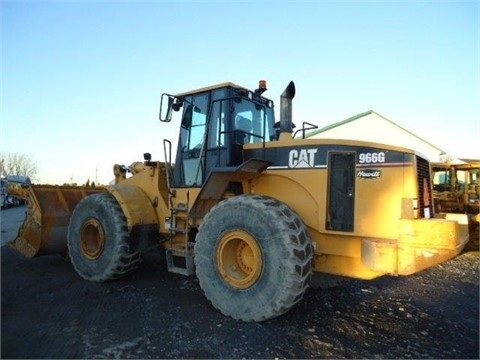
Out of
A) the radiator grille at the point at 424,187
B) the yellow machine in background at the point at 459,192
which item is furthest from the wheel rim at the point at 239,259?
the yellow machine in background at the point at 459,192

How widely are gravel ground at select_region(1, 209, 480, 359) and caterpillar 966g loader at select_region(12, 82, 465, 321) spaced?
0.38m

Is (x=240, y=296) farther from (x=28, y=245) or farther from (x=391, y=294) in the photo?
(x=28, y=245)

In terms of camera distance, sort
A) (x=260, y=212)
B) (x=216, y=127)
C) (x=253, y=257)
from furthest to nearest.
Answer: (x=216, y=127)
(x=253, y=257)
(x=260, y=212)

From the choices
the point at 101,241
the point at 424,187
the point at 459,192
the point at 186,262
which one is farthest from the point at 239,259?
the point at 459,192

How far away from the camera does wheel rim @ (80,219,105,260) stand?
20.6 feet

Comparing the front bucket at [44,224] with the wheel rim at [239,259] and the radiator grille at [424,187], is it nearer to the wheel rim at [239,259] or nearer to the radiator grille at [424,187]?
the wheel rim at [239,259]

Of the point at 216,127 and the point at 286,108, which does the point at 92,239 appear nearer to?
the point at 216,127

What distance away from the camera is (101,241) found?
628 cm

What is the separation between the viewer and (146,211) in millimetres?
6410

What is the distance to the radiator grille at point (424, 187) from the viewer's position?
4562mm

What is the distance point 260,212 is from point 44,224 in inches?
180

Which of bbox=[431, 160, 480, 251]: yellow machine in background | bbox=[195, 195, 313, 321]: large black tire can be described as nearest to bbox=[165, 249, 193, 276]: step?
bbox=[195, 195, 313, 321]: large black tire

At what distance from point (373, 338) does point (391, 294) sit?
1969 millimetres

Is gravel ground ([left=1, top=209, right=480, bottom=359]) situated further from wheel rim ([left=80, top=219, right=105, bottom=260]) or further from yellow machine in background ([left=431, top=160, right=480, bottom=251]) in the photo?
yellow machine in background ([left=431, top=160, right=480, bottom=251])
